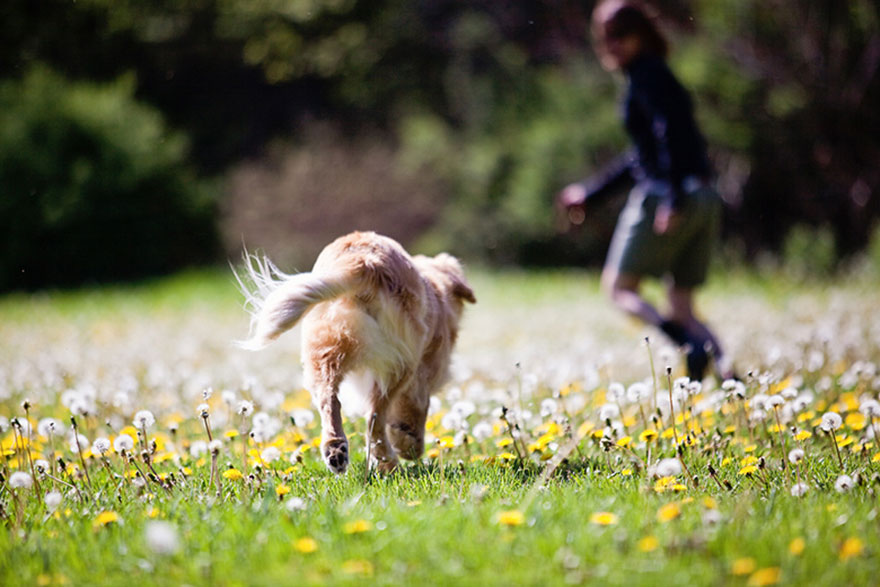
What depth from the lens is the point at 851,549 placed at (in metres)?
2.16

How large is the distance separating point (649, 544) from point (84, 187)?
42.9 feet

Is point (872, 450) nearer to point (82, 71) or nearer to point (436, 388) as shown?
point (436, 388)

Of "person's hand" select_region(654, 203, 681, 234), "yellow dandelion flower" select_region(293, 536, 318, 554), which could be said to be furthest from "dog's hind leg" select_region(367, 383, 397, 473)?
"person's hand" select_region(654, 203, 681, 234)

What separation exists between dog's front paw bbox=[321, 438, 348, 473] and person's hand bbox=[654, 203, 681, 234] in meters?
2.99

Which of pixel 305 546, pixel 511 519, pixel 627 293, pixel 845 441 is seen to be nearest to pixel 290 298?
pixel 305 546

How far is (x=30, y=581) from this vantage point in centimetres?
228

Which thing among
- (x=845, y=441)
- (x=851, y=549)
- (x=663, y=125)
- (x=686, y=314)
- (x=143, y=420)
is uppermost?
(x=663, y=125)

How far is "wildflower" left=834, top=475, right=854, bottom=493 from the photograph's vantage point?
111 inches

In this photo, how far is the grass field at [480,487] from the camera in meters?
2.21

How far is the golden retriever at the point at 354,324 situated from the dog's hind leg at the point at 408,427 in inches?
2.6

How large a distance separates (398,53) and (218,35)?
200 inches

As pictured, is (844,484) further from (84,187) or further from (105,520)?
(84,187)

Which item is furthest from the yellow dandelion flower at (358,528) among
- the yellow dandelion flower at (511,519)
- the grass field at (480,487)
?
the yellow dandelion flower at (511,519)

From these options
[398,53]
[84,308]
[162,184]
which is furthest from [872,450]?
[398,53]
